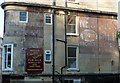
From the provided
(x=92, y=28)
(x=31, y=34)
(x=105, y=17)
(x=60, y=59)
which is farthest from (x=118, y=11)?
(x=31, y=34)

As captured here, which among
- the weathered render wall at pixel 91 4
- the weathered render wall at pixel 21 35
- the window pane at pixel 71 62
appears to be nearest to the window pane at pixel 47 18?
the weathered render wall at pixel 21 35

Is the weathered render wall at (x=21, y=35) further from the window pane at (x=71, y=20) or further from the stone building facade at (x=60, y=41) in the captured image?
the window pane at (x=71, y=20)

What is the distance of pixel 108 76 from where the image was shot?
49.7ft

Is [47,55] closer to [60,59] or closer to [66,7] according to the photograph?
[60,59]

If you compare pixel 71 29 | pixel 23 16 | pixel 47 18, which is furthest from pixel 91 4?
pixel 23 16

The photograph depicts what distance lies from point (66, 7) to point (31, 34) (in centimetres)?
285

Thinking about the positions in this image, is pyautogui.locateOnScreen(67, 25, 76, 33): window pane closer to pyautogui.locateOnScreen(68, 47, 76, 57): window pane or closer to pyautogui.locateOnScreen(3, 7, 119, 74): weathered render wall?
pyautogui.locateOnScreen(3, 7, 119, 74): weathered render wall

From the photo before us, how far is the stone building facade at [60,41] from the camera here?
510 inches

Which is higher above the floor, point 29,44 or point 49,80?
point 29,44

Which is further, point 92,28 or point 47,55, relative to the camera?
point 92,28

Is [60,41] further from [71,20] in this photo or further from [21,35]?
[21,35]

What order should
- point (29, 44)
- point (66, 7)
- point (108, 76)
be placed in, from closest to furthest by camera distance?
point (29, 44)
point (66, 7)
point (108, 76)

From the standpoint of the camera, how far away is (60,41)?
547 inches

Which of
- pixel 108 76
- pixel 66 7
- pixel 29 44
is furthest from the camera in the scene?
pixel 108 76
